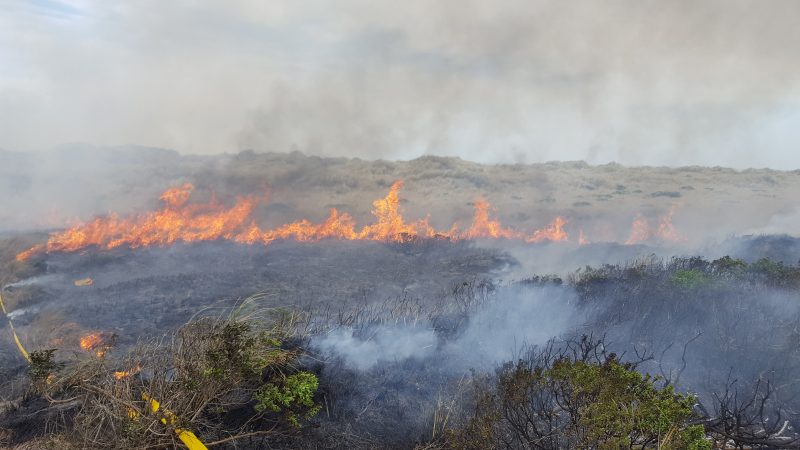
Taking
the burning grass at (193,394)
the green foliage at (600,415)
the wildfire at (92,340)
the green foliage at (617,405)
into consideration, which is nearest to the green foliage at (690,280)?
the green foliage at (600,415)

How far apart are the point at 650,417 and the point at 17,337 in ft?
46.4

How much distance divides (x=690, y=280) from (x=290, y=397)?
8833 millimetres

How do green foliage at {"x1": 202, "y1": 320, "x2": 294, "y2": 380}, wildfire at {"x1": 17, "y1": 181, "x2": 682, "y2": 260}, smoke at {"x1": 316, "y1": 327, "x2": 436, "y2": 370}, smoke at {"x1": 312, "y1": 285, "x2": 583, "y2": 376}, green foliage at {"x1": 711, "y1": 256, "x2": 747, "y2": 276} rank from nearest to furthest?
green foliage at {"x1": 202, "y1": 320, "x2": 294, "y2": 380}, smoke at {"x1": 316, "y1": 327, "x2": 436, "y2": 370}, smoke at {"x1": 312, "y1": 285, "x2": 583, "y2": 376}, green foliage at {"x1": 711, "y1": 256, "x2": 747, "y2": 276}, wildfire at {"x1": 17, "y1": 181, "x2": 682, "y2": 260}

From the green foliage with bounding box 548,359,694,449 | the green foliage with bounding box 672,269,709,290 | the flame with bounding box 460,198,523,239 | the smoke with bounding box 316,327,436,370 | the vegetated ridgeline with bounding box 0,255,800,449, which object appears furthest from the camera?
the flame with bounding box 460,198,523,239

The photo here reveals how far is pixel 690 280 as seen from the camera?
423 inches

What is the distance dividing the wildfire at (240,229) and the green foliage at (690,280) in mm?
12500

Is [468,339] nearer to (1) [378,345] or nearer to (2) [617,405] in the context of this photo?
(1) [378,345]

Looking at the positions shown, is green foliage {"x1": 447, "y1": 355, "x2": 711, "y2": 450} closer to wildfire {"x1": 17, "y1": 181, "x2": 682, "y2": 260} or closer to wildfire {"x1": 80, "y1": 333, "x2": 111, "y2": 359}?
wildfire {"x1": 80, "y1": 333, "x2": 111, "y2": 359}

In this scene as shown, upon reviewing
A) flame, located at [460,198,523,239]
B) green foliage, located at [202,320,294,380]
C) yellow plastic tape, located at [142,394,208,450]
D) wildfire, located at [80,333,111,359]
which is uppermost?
flame, located at [460,198,523,239]

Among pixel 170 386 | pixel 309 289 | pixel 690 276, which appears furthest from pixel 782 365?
pixel 309 289

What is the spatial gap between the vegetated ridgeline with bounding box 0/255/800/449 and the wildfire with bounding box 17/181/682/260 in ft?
43.3

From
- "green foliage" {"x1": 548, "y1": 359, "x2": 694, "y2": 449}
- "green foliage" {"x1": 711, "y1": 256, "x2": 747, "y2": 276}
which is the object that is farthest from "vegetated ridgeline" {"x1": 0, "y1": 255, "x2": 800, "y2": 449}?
"green foliage" {"x1": 711, "y1": 256, "x2": 747, "y2": 276}

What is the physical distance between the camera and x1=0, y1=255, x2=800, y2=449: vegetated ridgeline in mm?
5309

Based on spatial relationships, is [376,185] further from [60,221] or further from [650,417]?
[650,417]
